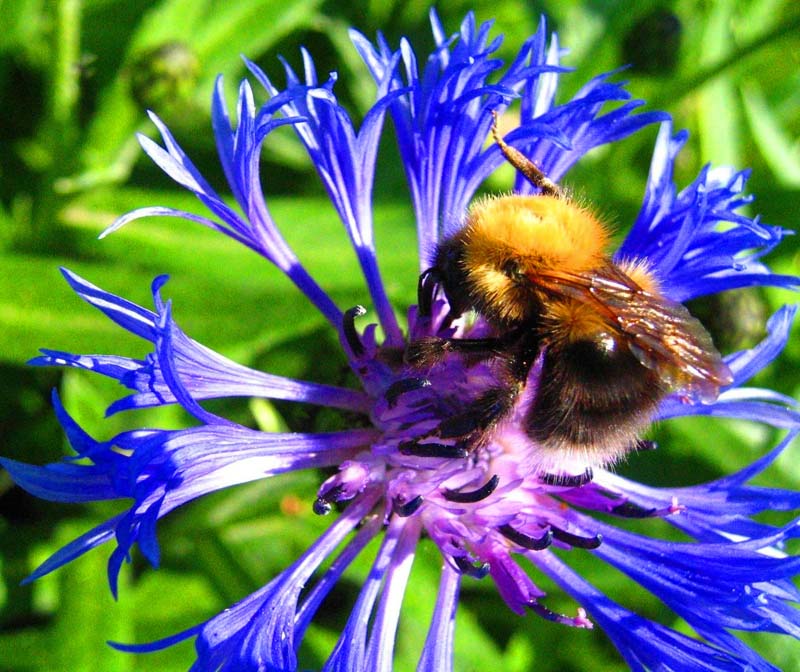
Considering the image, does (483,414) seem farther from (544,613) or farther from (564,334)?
(544,613)

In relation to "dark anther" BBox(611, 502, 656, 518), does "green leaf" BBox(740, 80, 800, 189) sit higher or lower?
higher

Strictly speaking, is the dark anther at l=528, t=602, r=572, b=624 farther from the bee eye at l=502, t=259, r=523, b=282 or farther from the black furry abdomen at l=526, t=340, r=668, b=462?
the bee eye at l=502, t=259, r=523, b=282

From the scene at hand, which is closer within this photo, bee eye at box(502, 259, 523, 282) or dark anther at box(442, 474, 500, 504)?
bee eye at box(502, 259, 523, 282)

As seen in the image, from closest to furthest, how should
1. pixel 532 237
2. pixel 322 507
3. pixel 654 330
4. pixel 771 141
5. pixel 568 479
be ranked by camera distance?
pixel 654 330 → pixel 532 237 → pixel 322 507 → pixel 568 479 → pixel 771 141

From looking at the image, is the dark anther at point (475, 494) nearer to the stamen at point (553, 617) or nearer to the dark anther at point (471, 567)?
the dark anther at point (471, 567)

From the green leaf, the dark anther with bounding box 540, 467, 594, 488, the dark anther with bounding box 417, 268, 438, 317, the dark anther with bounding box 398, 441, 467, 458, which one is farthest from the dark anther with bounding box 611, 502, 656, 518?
the green leaf

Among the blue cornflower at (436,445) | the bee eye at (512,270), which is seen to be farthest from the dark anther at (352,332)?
the bee eye at (512,270)

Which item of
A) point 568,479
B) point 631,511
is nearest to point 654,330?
point 568,479
